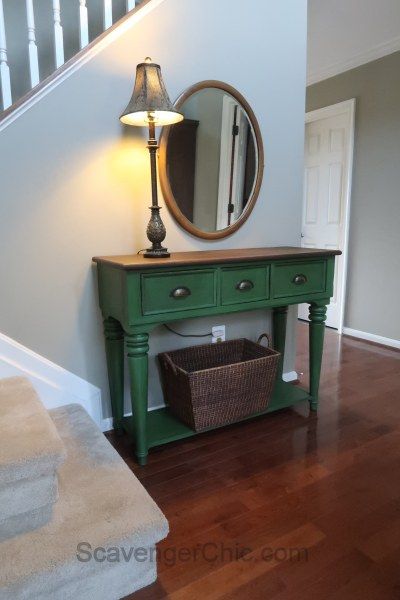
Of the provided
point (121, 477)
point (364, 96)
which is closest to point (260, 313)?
point (121, 477)

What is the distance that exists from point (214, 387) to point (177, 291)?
0.50m

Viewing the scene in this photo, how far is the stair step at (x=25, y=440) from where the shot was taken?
1082 millimetres

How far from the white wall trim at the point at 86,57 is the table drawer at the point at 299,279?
1211 mm

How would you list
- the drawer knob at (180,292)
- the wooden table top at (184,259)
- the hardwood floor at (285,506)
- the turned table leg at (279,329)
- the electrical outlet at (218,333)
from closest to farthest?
the hardwood floor at (285,506), the wooden table top at (184,259), the drawer knob at (180,292), the electrical outlet at (218,333), the turned table leg at (279,329)

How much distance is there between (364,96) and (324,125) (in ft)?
1.51

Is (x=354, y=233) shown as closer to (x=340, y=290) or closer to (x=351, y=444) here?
(x=340, y=290)

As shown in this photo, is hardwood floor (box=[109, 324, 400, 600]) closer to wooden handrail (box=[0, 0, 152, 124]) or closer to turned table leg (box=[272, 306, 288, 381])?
turned table leg (box=[272, 306, 288, 381])

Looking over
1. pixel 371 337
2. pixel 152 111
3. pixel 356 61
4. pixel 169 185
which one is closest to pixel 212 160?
pixel 169 185

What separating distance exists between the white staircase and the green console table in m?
0.85

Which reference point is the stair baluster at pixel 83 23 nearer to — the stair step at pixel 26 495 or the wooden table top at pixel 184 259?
the wooden table top at pixel 184 259

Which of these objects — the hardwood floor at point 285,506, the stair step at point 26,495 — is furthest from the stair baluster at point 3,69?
the hardwood floor at point 285,506

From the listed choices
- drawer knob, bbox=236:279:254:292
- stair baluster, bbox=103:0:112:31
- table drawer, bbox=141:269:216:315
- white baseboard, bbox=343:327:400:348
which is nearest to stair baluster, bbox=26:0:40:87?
stair baluster, bbox=103:0:112:31

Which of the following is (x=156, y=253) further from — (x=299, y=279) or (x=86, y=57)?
(x=86, y=57)

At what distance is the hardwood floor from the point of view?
45.4 inches
